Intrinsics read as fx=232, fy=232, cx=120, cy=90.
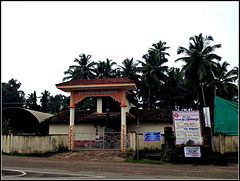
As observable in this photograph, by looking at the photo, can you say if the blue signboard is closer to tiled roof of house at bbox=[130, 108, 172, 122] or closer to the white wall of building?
tiled roof of house at bbox=[130, 108, 172, 122]

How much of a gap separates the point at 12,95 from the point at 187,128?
162ft

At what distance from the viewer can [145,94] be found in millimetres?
41875

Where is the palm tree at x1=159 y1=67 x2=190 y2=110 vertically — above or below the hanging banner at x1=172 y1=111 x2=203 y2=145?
above

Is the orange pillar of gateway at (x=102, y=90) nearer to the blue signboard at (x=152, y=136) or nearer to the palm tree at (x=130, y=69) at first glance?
the blue signboard at (x=152, y=136)

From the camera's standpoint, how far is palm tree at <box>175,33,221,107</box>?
31062 millimetres

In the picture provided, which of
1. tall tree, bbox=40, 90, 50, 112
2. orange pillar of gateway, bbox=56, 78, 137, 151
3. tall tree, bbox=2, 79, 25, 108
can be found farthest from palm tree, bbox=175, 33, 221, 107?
tall tree, bbox=2, 79, 25, 108

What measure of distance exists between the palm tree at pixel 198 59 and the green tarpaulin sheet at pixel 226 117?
795 inches

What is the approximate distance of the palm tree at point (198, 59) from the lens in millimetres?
31062

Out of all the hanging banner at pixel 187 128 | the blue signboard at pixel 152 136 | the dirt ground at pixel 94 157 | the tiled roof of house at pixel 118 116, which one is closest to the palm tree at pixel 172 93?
the tiled roof of house at pixel 118 116

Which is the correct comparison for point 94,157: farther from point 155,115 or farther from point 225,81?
point 225,81

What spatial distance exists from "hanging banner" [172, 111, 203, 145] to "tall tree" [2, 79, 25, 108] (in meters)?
44.4

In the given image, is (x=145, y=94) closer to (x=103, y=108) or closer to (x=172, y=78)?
(x=172, y=78)

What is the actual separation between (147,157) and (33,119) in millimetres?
15380

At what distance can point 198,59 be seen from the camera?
104 feet
